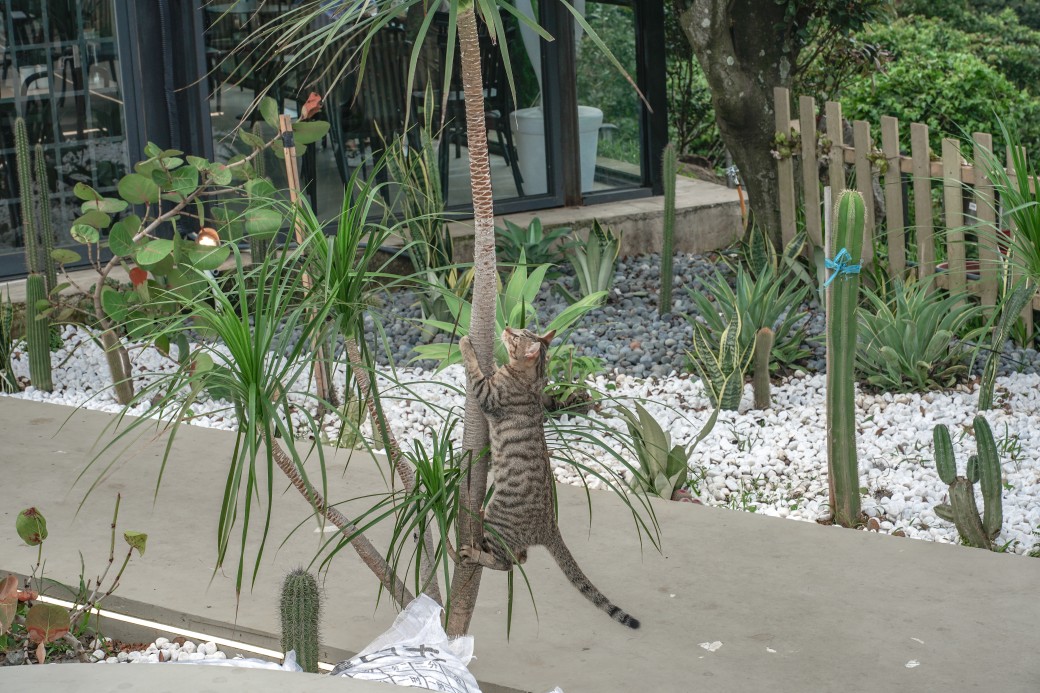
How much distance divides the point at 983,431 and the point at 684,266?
4292mm

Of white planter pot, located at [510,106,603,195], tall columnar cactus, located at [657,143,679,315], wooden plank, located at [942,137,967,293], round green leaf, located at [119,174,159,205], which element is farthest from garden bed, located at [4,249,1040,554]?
white planter pot, located at [510,106,603,195]

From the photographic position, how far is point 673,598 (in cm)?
331

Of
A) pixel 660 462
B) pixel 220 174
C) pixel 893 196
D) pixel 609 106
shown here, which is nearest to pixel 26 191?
pixel 220 174

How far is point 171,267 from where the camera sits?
16.4ft

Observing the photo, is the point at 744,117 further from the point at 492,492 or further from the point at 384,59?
the point at 492,492

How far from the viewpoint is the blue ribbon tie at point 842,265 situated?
12.0 ft

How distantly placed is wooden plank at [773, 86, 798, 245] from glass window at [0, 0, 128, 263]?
4310mm

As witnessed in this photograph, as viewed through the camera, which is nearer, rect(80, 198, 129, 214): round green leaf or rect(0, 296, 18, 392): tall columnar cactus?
rect(80, 198, 129, 214): round green leaf

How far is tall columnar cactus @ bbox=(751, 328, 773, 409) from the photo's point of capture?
4910 millimetres

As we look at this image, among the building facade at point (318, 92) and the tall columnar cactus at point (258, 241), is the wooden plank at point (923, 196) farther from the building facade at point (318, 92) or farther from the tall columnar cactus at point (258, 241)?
the tall columnar cactus at point (258, 241)

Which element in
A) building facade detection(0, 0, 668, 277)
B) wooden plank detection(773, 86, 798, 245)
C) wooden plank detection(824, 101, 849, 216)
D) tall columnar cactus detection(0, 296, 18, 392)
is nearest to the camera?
tall columnar cactus detection(0, 296, 18, 392)

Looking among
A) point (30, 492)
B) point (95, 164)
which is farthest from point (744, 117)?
point (30, 492)

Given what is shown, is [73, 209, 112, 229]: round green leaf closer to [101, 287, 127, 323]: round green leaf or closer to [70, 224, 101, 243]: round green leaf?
[70, 224, 101, 243]: round green leaf

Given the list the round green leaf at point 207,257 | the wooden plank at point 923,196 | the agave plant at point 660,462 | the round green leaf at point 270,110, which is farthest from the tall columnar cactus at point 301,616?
the wooden plank at point 923,196
